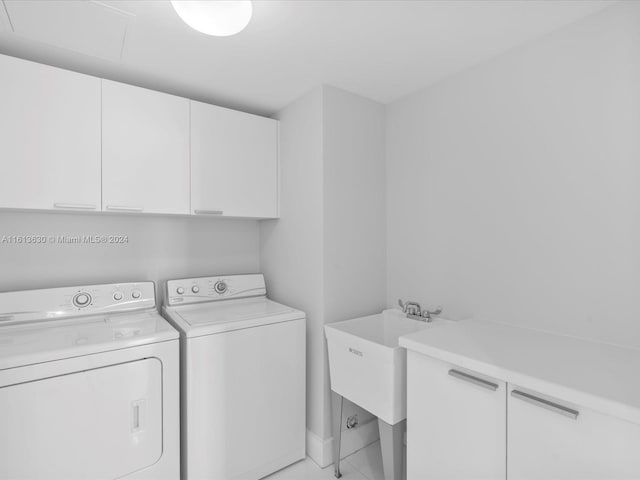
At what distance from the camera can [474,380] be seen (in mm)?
1208

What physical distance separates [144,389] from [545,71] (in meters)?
2.36

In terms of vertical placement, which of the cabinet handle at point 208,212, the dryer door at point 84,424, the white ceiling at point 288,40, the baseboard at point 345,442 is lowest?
the baseboard at point 345,442

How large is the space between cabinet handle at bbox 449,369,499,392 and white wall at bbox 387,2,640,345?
1.97 ft

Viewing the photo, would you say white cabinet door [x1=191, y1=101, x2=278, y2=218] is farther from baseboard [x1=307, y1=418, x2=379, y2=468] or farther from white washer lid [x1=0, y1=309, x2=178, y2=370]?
baseboard [x1=307, y1=418, x2=379, y2=468]

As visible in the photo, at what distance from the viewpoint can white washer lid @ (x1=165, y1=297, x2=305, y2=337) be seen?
1.72 m

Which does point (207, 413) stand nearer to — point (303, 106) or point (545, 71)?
point (303, 106)

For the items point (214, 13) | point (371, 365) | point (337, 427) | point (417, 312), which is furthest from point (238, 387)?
point (214, 13)

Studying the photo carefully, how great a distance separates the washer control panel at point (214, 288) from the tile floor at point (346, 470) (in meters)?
1.10

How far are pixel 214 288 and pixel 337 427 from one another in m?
1.16

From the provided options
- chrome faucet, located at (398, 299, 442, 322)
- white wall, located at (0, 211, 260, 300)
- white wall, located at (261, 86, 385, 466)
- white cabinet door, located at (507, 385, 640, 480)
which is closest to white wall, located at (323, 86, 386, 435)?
white wall, located at (261, 86, 385, 466)

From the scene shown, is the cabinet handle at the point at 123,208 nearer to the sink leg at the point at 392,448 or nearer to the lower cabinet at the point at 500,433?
the lower cabinet at the point at 500,433

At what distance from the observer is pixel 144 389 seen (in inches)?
60.4

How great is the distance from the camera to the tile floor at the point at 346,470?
6.18 feet

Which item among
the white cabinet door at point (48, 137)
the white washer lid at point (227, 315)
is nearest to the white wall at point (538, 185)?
the white washer lid at point (227, 315)
